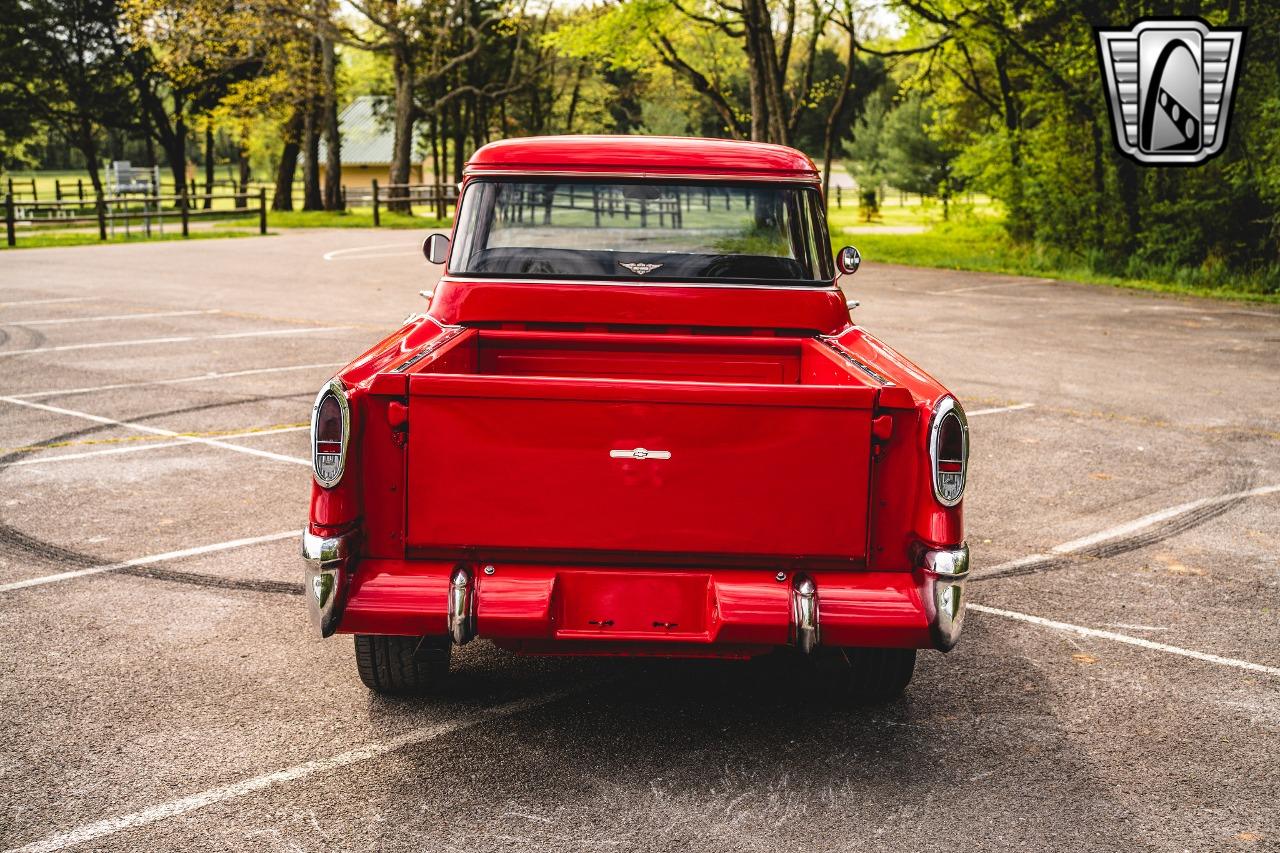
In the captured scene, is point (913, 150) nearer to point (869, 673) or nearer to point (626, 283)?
point (626, 283)

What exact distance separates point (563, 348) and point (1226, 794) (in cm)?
312

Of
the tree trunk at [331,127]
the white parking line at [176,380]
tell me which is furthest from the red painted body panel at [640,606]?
the tree trunk at [331,127]

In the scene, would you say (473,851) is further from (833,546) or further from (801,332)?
(801,332)

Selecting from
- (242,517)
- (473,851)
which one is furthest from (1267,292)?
(473,851)

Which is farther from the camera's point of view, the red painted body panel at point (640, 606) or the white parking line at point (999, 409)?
the white parking line at point (999, 409)

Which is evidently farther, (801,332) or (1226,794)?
(801,332)

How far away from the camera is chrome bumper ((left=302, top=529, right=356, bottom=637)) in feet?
12.9

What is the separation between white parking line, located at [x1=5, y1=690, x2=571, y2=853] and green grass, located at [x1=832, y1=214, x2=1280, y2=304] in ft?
59.7

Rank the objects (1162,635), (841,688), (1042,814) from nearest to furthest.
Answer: (1042,814), (841,688), (1162,635)

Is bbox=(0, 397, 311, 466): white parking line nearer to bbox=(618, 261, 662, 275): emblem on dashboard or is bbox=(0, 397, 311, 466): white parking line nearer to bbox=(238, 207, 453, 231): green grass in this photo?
bbox=(618, 261, 662, 275): emblem on dashboard

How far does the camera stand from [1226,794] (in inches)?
156

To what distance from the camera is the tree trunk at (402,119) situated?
4016 cm

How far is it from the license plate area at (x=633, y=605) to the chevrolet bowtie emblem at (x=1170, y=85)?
2009cm

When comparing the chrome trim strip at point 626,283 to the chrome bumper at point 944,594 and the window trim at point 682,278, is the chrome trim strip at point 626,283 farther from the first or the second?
the chrome bumper at point 944,594
